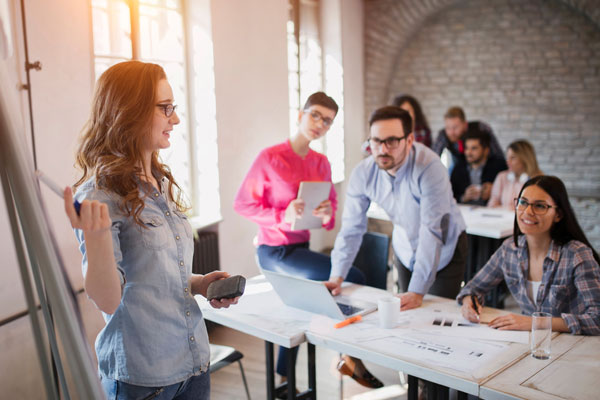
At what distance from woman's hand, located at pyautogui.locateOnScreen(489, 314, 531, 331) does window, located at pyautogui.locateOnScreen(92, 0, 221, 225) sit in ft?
7.84

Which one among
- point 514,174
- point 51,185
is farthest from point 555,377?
point 514,174

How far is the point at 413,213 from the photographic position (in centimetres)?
268

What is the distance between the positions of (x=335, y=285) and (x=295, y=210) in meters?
0.66

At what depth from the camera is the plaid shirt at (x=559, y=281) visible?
2018 mm

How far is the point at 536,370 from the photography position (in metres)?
1.72

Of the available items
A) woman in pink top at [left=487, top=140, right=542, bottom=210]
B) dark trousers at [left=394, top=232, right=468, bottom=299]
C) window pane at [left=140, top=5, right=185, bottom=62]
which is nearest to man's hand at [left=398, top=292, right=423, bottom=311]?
dark trousers at [left=394, top=232, right=468, bottom=299]

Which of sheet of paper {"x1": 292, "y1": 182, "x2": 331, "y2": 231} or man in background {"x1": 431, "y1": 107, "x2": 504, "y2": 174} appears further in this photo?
man in background {"x1": 431, "y1": 107, "x2": 504, "y2": 174}

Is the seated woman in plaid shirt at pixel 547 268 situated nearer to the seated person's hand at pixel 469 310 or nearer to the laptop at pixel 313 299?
the seated person's hand at pixel 469 310

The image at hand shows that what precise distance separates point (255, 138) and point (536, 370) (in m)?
3.42

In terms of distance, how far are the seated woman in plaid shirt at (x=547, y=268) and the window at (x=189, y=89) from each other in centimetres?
226

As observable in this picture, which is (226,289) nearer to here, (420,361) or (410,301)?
(420,361)

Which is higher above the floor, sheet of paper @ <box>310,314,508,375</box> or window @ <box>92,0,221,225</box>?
window @ <box>92,0,221,225</box>

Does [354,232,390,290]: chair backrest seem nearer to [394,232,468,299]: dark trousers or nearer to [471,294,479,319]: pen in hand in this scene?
[394,232,468,299]: dark trousers

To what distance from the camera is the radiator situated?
4.02m
